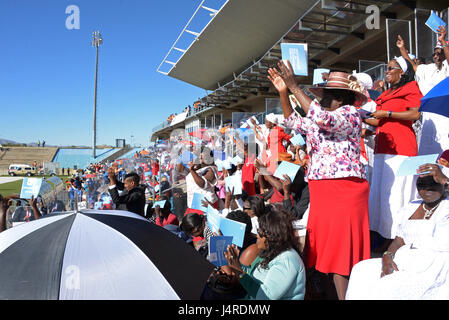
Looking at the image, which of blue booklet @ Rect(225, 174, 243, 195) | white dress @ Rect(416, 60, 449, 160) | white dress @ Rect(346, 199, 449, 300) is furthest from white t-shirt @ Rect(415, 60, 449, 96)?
blue booklet @ Rect(225, 174, 243, 195)

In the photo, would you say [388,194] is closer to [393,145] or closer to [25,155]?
[393,145]

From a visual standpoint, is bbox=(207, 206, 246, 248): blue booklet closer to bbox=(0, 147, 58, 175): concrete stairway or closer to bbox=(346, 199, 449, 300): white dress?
bbox=(346, 199, 449, 300): white dress

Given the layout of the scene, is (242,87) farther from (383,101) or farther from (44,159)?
(44,159)

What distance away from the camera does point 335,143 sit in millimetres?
2484

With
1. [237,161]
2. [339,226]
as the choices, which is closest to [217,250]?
[339,226]

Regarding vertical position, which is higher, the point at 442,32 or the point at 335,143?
the point at 442,32

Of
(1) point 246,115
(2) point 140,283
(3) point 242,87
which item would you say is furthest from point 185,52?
(2) point 140,283

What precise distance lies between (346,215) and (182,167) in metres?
4.43

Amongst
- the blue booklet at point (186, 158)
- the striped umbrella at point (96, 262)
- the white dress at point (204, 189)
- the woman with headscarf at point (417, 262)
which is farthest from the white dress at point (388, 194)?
the blue booklet at point (186, 158)

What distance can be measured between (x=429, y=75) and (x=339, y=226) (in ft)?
9.16

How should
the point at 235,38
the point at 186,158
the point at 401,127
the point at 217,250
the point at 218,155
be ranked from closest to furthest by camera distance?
the point at 217,250 → the point at 401,127 → the point at 186,158 → the point at 218,155 → the point at 235,38

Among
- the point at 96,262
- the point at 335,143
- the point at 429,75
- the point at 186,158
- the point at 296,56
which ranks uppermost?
the point at 429,75

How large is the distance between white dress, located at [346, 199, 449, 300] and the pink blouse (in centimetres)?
53

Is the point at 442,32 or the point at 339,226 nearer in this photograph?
the point at 339,226
